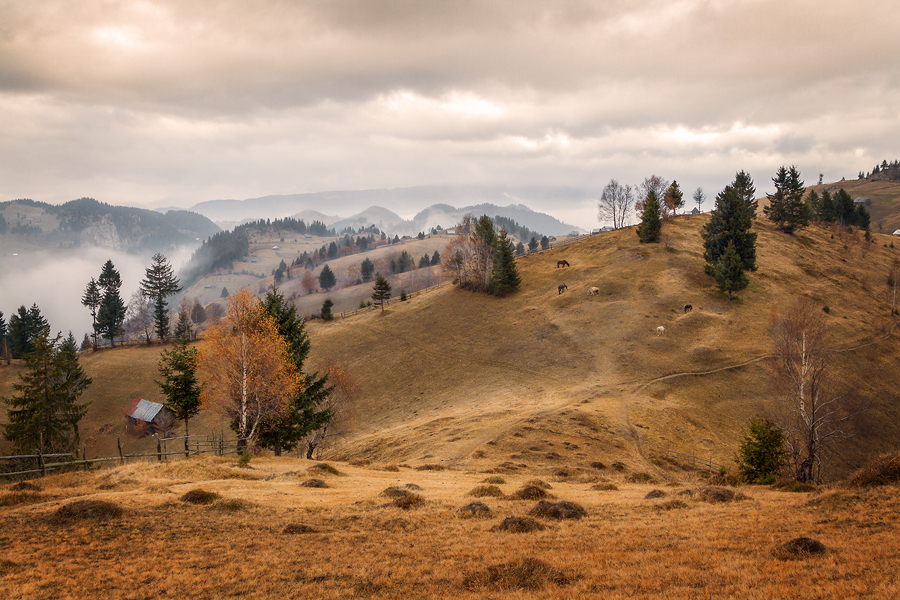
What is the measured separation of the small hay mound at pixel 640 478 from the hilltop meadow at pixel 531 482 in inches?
40.4

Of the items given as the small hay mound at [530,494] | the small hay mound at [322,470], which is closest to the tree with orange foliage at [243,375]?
the small hay mound at [322,470]

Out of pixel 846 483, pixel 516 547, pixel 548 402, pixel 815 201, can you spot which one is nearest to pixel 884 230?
pixel 815 201

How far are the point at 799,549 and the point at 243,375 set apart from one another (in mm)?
35524

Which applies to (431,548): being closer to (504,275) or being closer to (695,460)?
(695,460)

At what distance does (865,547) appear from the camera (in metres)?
12.9

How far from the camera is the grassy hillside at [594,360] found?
42.2 m

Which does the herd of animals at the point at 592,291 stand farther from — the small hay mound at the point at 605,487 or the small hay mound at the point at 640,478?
the small hay mound at the point at 605,487

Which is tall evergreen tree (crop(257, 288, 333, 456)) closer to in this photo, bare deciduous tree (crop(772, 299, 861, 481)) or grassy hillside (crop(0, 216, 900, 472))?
grassy hillside (crop(0, 216, 900, 472))

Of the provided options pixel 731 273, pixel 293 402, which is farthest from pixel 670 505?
pixel 731 273

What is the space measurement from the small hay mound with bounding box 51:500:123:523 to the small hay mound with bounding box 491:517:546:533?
555 inches

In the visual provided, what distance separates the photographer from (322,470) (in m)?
28.3

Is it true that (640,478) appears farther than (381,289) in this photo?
No

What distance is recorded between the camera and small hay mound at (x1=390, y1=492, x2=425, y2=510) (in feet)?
65.2

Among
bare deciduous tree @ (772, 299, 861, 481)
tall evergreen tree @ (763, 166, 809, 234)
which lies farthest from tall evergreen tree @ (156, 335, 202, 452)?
tall evergreen tree @ (763, 166, 809, 234)
